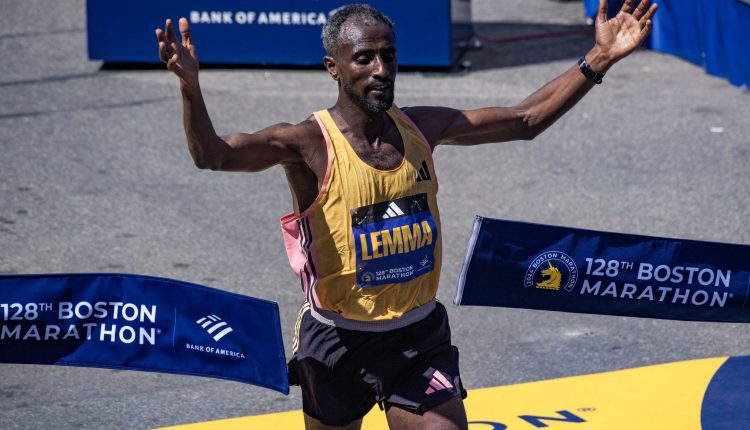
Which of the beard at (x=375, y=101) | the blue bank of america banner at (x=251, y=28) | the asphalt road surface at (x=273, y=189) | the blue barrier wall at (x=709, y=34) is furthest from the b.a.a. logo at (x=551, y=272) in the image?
the blue bank of america banner at (x=251, y=28)

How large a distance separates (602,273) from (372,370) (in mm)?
1158

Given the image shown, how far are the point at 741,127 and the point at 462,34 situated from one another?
11.9ft

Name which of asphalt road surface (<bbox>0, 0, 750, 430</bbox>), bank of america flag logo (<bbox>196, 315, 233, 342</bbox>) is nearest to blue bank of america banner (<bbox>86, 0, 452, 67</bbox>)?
asphalt road surface (<bbox>0, 0, 750, 430</bbox>)

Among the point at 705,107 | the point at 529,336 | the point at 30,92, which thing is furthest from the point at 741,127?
the point at 30,92

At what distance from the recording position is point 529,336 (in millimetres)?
6664

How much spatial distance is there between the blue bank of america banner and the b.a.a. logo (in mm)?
7167

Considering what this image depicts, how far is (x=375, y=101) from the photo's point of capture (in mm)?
3908

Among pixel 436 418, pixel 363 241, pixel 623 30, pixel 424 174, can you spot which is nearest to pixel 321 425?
pixel 436 418

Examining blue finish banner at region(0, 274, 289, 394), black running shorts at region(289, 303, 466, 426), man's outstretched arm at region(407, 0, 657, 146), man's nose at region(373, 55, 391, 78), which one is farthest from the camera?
man's outstretched arm at region(407, 0, 657, 146)

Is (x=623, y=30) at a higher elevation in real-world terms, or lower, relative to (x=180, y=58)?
lower

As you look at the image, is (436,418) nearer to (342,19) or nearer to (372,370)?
(372,370)

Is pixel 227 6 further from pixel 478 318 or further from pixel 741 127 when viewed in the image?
pixel 478 318

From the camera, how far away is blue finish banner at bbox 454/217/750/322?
15.0 ft

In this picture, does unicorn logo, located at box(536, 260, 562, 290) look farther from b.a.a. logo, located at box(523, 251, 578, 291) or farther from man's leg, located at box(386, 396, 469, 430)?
man's leg, located at box(386, 396, 469, 430)
